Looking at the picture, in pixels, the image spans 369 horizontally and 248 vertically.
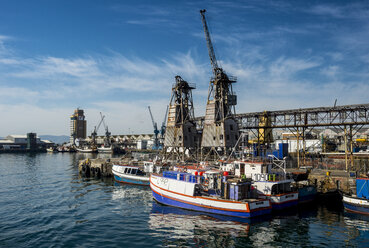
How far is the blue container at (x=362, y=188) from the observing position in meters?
36.5

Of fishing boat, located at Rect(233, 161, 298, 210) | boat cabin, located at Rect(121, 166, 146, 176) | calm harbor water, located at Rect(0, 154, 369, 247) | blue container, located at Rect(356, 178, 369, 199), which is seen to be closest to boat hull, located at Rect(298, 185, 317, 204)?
calm harbor water, located at Rect(0, 154, 369, 247)

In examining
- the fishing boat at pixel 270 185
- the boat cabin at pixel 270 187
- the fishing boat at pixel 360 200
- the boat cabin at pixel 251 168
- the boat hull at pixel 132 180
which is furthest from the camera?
the boat hull at pixel 132 180

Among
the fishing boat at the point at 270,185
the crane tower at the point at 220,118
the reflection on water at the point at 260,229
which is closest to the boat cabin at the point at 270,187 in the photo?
the fishing boat at the point at 270,185

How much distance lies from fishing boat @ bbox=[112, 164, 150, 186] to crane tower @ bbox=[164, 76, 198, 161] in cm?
1648

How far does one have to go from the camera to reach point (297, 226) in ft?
107

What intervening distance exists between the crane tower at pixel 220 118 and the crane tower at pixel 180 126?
8.06 metres

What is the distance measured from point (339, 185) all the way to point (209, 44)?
55.0 m

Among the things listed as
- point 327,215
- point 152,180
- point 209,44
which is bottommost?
point 327,215

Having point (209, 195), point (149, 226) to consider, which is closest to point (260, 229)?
point (209, 195)

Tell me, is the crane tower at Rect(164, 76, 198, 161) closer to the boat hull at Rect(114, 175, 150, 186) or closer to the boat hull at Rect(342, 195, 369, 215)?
the boat hull at Rect(114, 175, 150, 186)

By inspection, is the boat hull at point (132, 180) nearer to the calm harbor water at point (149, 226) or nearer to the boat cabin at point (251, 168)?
the calm harbor water at point (149, 226)

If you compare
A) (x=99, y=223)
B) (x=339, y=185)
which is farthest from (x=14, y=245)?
(x=339, y=185)

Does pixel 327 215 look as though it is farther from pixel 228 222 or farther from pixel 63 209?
pixel 63 209

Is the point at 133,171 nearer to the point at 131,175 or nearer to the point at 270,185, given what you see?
the point at 131,175
